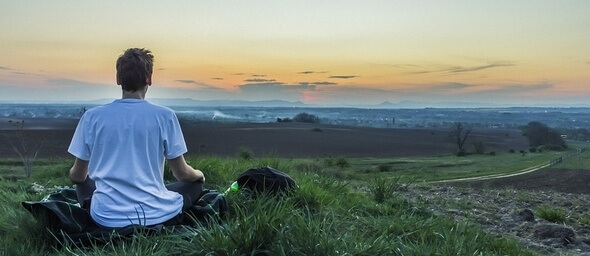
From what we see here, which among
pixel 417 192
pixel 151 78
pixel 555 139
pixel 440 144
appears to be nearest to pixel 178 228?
pixel 151 78

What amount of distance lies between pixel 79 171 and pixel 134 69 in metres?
0.84

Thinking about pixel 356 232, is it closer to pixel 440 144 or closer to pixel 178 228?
pixel 178 228

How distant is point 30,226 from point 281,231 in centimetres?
187

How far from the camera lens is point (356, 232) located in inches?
164

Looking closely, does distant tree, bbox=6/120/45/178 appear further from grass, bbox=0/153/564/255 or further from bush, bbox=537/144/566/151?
bush, bbox=537/144/566/151

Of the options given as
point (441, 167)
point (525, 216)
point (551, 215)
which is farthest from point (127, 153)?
point (441, 167)

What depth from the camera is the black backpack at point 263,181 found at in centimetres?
505

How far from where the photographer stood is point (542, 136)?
209ft

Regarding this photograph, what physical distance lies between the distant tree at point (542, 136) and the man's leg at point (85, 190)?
62.2m

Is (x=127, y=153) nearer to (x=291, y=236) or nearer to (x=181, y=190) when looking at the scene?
(x=181, y=190)

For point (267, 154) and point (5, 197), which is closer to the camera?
point (5, 197)

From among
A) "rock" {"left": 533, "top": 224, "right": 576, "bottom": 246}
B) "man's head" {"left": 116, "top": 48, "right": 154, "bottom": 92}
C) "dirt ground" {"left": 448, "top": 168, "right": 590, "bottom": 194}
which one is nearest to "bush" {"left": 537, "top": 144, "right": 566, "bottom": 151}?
"dirt ground" {"left": 448, "top": 168, "right": 590, "bottom": 194}

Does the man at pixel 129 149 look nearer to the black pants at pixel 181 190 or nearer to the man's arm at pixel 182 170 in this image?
the man's arm at pixel 182 170

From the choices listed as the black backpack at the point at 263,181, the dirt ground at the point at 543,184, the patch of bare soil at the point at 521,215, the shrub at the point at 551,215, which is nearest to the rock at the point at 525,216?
the patch of bare soil at the point at 521,215
